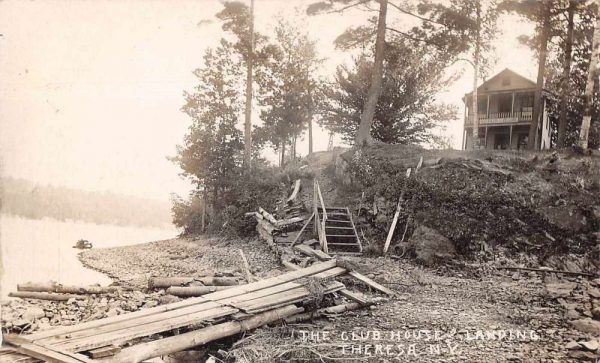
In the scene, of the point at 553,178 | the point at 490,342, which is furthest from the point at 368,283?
the point at 553,178

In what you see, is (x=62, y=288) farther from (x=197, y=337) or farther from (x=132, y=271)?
(x=197, y=337)

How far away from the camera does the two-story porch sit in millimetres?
23453

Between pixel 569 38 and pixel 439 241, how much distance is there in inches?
288

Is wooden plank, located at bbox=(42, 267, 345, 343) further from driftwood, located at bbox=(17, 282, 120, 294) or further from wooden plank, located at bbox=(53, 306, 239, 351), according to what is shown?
driftwood, located at bbox=(17, 282, 120, 294)

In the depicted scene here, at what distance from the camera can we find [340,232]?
10688mm

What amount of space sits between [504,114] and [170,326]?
25.7 m

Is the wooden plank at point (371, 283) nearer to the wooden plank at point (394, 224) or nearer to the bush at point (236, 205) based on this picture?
the wooden plank at point (394, 224)

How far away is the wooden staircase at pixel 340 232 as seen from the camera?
32.7 feet

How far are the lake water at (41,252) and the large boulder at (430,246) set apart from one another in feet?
23.9

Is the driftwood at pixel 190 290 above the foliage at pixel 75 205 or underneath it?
underneath

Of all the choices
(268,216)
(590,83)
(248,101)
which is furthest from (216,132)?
(590,83)

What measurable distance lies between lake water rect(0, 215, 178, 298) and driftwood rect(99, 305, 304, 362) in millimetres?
2734

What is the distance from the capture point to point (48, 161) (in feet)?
19.2

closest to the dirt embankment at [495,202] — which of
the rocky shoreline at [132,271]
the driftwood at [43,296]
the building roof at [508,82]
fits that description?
the rocky shoreline at [132,271]
